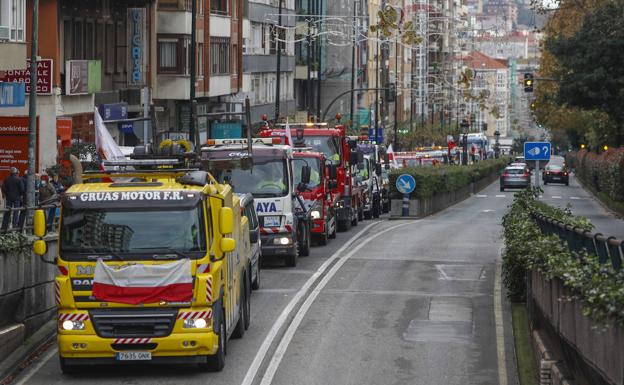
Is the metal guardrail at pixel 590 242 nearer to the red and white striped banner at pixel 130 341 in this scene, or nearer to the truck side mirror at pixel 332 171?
the red and white striped banner at pixel 130 341

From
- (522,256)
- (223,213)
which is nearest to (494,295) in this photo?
(522,256)

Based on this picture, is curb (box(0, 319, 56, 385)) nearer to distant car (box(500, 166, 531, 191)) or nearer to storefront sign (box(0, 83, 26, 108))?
storefront sign (box(0, 83, 26, 108))

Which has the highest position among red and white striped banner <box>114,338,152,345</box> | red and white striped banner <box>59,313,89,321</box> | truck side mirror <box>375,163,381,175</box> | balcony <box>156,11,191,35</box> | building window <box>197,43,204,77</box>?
balcony <box>156,11,191,35</box>

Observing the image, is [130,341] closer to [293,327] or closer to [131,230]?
[131,230]

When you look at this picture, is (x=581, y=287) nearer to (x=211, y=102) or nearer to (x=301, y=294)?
(x=301, y=294)

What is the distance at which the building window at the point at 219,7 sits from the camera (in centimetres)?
6087

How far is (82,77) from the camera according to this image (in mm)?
43281

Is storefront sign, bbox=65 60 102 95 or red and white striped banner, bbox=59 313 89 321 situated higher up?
storefront sign, bbox=65 60 102 95

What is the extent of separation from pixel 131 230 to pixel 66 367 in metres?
1.74

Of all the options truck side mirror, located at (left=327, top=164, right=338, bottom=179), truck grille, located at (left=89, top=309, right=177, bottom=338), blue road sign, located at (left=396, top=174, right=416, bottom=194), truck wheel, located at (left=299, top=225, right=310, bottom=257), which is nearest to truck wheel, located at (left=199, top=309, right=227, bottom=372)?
truck grille, located at (left=89, top=309, right=177, bottom=338)

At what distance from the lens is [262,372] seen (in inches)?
652

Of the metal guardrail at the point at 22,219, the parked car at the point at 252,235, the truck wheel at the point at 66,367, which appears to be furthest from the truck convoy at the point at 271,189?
the truck wheel at the point at 66,367

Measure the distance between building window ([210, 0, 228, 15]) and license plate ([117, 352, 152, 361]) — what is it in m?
45.9

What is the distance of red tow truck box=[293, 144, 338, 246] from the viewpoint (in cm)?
3294
